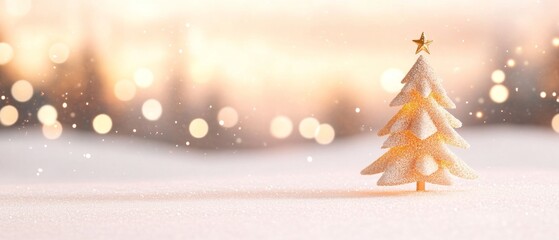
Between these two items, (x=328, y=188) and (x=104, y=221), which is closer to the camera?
(x=104, y=221)

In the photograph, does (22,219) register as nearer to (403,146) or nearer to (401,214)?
(401,214)

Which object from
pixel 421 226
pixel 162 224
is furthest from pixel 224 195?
pixel 421 226

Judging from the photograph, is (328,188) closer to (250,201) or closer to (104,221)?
(250,201)

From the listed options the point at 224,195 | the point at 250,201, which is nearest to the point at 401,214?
the point at 250,201

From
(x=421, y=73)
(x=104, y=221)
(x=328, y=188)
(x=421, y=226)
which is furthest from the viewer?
(x=328, y=188)

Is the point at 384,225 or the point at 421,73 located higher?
the point at 421,73

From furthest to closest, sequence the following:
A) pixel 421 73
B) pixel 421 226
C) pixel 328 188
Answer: pixel 328 188
pixel 421 73
pixel 421 226
